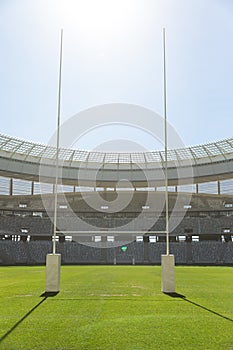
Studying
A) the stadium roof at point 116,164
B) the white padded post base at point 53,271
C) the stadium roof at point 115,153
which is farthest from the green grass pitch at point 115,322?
the stadium roof at point 116,164

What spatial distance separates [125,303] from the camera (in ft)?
32.3

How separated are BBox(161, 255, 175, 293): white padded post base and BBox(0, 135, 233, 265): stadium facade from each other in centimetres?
3356

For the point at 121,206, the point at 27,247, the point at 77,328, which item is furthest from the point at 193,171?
the point at 77,328

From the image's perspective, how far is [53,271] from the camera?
1166 centimetres

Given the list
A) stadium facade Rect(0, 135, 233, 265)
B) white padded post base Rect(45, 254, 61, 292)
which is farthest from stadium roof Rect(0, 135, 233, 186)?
white padded post base Rect(45, 254, 61, 292)

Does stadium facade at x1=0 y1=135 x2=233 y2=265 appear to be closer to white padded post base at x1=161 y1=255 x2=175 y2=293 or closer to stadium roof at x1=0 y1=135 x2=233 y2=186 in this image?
stadium roof at x1=0 y1=135 x2=233 y2=186

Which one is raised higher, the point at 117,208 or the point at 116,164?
the point at 116,164

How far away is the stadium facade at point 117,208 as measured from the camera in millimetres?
46406

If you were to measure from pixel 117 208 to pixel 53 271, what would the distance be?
41467mm

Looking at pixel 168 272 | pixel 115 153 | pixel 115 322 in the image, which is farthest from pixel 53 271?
pixel 115 153

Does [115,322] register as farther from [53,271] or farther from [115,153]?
[115,153]

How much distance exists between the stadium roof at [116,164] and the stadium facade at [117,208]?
0.39 ft

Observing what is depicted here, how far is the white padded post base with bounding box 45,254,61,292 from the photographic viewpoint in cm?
1148

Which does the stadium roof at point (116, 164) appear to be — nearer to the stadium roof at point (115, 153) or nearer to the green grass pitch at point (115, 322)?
the stadium roof at point (115, 153)
